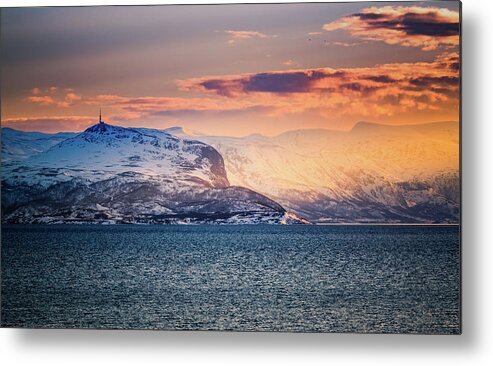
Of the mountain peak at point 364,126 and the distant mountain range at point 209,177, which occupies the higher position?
the mountain peak at point 364,126

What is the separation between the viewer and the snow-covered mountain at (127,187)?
36.1 ft

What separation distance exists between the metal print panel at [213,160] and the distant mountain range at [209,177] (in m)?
0.01

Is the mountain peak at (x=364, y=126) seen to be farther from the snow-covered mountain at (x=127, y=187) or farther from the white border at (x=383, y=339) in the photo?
the snow-covered mountain at (x=127, y=187)

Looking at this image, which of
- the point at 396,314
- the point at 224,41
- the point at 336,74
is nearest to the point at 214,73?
the point at 224,41

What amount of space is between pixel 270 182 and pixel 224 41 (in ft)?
4.54

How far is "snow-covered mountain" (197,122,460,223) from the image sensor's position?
10.8m

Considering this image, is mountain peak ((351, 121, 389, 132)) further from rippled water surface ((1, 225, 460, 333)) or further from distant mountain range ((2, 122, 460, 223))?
rippled water surface ((1, 225, 460, 333))

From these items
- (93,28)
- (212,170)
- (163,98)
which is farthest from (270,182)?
(93,28)

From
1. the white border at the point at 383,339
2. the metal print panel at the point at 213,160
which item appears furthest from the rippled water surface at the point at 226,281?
the white border at the point at 383,339

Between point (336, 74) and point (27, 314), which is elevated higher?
point (336, 74)

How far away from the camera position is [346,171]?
11.0 m

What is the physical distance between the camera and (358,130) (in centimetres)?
1091

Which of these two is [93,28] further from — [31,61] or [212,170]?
[212,170]

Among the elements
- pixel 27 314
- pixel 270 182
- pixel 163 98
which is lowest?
pixel 27 314
